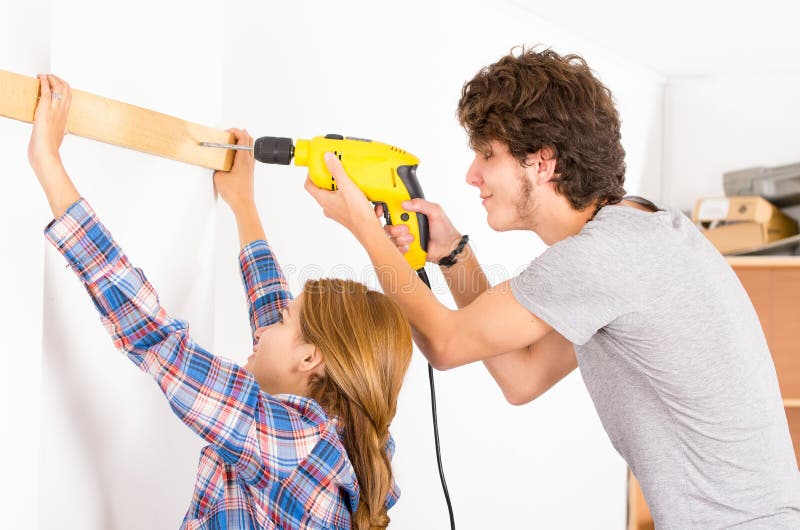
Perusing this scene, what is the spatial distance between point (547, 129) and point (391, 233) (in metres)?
0.35

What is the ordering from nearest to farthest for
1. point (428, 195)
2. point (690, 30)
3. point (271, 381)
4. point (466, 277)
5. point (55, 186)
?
point (55, 186) < point (271, 381) < point (466, 277) < point (428, 195) < point (690, 30)

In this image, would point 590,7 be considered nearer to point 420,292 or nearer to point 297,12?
point 297,12

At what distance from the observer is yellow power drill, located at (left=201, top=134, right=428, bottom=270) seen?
142cm

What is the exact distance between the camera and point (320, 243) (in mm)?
2035

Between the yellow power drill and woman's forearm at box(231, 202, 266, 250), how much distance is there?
12 cm

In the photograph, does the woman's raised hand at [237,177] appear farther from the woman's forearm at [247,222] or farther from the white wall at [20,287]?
the white wall at [20,287]

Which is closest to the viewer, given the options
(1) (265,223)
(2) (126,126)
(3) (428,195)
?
(2) (126,126)

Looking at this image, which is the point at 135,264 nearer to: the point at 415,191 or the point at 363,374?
the point at 363,374

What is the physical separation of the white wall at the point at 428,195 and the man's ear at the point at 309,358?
549 mm

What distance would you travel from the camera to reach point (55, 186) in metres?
1.04

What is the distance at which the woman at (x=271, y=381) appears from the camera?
41.5 inches

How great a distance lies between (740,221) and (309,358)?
223 centimetres

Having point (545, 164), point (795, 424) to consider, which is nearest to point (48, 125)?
point (545, 164)

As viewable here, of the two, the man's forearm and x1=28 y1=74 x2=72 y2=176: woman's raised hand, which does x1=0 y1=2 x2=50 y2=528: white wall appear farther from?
the man's forearm
